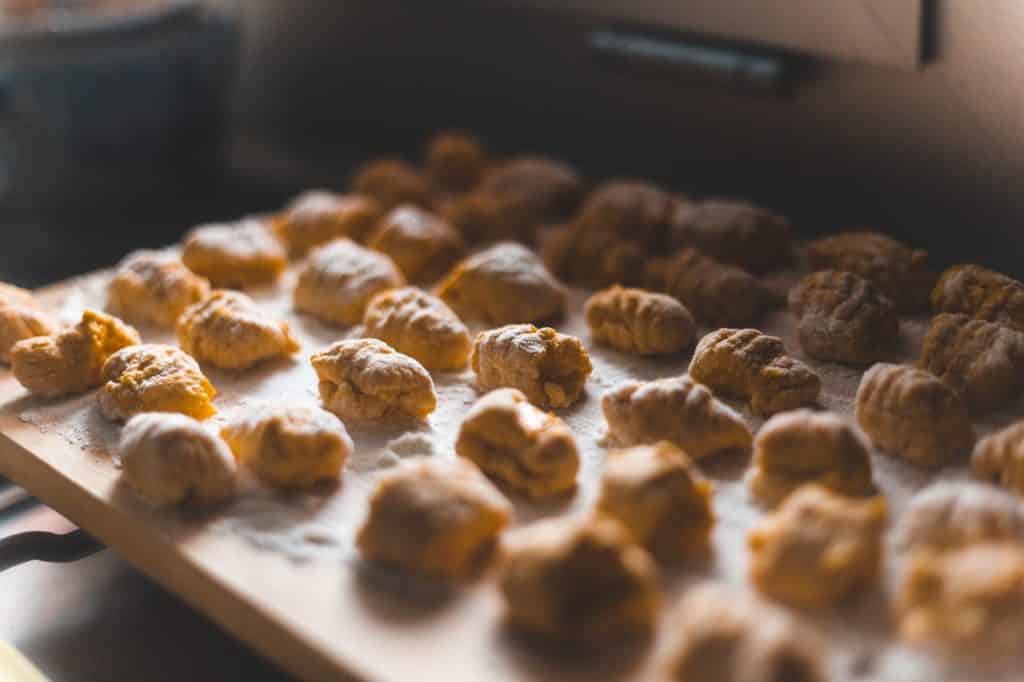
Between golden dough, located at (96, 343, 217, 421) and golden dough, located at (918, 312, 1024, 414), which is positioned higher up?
golden dough, located at (918, 312, 1024, 414)

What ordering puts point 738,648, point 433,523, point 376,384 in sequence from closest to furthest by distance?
point 738,648, point 433,523, point 376,384

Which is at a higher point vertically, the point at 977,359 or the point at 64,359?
the point at 977,359

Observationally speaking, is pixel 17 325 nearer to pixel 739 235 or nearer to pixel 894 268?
pixel 739 235

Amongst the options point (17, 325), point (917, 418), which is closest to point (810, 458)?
point (917, 418)

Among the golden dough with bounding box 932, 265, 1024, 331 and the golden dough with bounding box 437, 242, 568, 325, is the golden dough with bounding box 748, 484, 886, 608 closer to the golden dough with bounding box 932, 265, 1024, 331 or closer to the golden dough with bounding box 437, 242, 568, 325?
the golden dough with bounding box 932, 265, 1024, 331

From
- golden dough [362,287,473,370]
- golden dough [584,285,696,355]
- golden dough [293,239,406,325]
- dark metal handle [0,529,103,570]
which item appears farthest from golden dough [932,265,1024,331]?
dark metal handle [0,529,103,570]

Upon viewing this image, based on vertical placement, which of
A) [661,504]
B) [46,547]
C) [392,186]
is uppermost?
[661,504]
